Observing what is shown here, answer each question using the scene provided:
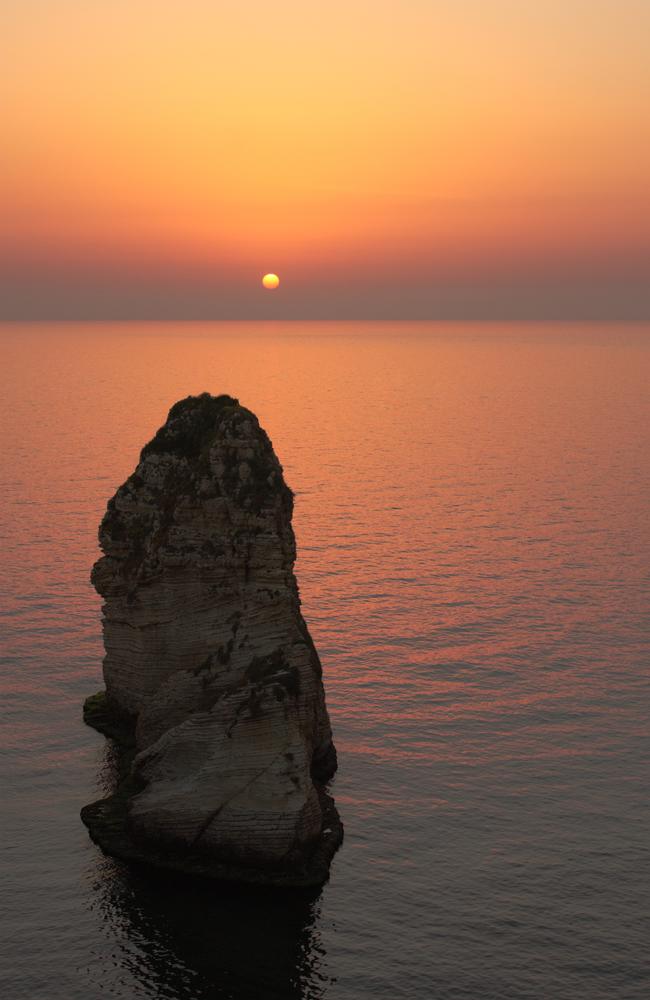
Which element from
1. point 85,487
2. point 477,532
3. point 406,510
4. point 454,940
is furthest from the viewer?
point 85,487

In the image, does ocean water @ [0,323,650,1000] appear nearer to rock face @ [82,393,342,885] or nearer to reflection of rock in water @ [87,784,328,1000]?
reflection of rock in water @ [87,784,328,1000]

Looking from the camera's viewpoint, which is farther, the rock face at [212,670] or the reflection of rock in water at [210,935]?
the rock face at [212,670]

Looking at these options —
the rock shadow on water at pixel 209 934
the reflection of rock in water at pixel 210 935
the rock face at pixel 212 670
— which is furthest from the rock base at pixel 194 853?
the reflection of rock in water at pixel 210 935

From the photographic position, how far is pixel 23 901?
44.2 meters

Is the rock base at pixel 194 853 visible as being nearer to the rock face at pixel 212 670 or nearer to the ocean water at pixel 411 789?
the rock face at pixel 212 670

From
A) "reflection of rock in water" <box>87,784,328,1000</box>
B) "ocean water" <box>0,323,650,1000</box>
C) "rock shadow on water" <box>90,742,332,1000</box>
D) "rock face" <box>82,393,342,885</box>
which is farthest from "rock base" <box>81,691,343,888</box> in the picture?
"ocean water" <box>0,323,650,1000</box>

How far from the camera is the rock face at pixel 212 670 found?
47406 millimetres

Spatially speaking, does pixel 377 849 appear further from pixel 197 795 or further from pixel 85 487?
pixel 85 487

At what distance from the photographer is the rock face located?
156ft

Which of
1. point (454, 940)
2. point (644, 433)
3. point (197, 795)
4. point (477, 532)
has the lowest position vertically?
point (454, 940)

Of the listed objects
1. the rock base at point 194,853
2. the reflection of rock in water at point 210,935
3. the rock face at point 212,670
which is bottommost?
the reflection of rock in water at point 210,935

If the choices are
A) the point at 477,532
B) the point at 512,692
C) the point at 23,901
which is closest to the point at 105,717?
the point at 23,901

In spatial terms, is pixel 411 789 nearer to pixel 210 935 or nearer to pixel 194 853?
pixel 194 853

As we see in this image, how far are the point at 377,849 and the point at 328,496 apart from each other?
84.5 meters
